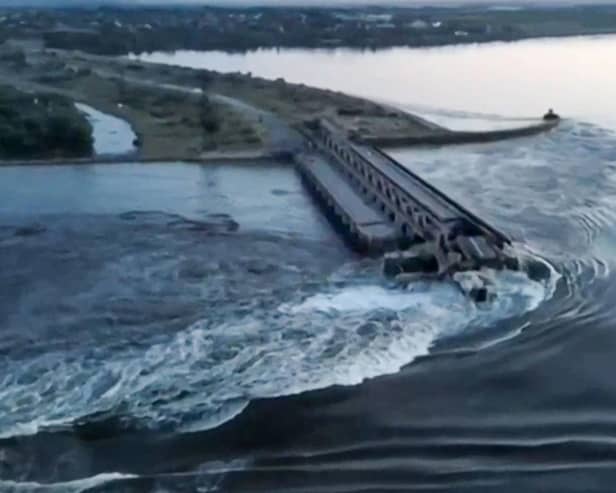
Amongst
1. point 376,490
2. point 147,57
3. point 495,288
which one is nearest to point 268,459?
point 376,490

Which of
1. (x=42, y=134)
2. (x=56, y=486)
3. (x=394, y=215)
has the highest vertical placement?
(x=42, y=134)

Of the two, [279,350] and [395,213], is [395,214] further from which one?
[279,350]

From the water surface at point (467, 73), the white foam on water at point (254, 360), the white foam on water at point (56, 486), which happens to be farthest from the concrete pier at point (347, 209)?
the water surface at point (467, 73)

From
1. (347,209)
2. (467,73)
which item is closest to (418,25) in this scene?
(467,73)

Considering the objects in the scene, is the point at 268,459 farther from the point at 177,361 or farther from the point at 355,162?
the point at 355,162

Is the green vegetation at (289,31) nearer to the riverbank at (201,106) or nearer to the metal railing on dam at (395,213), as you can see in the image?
the riverbank at (201,106)

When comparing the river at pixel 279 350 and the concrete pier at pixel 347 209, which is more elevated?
the concrete pier at pixel 347 209

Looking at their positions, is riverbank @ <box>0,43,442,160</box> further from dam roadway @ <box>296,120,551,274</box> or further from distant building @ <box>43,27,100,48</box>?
distant building @ <box>43,27,100,48</box>

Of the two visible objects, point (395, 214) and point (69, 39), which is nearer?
point (395, 214)
